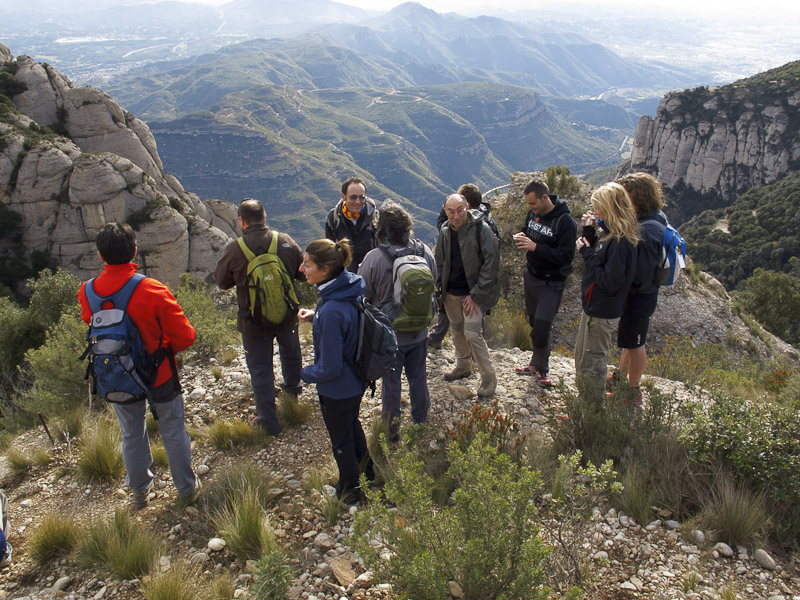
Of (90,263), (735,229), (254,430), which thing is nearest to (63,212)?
→ (90,263)

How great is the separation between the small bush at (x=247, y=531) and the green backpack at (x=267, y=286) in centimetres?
162

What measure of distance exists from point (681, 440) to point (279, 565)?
10.6 ft

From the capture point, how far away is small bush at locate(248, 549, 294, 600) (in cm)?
278

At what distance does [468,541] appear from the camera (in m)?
2.35

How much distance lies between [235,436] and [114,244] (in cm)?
225

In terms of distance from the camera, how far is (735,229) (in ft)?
180

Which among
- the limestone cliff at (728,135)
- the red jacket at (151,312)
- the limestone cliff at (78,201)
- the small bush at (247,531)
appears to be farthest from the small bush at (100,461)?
the limestone cliff at (728,135)

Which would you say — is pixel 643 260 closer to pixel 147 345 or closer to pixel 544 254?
pixel 544 254

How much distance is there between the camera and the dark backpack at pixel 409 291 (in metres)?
4.07

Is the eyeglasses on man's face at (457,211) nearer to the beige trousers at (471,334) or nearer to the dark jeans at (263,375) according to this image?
the beige trousers at (471,334)

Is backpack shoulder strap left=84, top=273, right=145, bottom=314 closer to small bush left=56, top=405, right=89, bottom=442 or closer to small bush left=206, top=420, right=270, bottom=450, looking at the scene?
small bush left=206, top=420, right=270, bottom=450

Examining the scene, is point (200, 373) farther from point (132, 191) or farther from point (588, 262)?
point (132, 191)

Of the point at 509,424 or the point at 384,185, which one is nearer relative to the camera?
the point at 509,424

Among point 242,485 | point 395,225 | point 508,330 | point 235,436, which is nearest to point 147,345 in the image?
point 242,485
